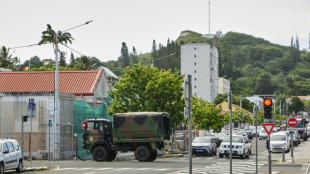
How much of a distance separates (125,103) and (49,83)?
9497 millimetres

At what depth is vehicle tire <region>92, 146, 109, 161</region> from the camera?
121 feet

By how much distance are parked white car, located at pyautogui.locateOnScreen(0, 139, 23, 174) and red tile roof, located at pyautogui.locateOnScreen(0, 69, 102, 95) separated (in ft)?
86.4

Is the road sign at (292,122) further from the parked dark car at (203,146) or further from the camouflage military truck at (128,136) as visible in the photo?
the camouflage military truck at (128,136)

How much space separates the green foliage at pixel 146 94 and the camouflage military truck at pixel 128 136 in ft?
35.5

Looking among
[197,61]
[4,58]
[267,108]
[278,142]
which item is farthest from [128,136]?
[197,61]

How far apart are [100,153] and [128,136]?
2061 mm

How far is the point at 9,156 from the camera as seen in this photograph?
86.6 feet

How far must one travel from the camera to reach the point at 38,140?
41.5 m

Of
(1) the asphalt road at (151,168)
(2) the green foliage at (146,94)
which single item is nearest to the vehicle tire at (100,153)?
(1) the asphalt road at (151,168)

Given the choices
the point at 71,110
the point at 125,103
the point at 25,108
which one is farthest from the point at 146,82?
the point at 25,108

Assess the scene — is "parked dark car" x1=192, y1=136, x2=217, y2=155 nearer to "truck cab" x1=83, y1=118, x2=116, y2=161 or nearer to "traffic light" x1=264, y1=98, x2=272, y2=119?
"truck cab" x1=83, y1=118, x2=116, y2=161

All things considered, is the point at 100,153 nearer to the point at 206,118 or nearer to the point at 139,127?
the point at 139,127

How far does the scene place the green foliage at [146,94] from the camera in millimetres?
48688

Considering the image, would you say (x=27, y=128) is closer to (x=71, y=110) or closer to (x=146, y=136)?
(x=71, y=110)
